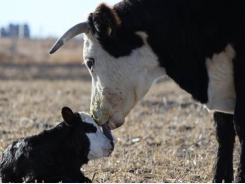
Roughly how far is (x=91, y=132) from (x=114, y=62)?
861 mm

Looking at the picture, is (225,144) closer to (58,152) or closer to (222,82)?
(222,82)

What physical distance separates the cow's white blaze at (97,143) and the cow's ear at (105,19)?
109 cm

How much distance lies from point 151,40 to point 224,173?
1829 mm

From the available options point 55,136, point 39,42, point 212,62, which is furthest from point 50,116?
point 39,42

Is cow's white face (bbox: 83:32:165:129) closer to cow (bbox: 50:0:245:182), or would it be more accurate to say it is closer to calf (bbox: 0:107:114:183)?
cow (bbox: 50:0:245:182)

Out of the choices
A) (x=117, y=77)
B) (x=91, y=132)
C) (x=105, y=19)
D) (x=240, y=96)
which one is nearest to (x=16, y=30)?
(x=91, y=132)

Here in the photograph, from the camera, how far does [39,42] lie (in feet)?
217

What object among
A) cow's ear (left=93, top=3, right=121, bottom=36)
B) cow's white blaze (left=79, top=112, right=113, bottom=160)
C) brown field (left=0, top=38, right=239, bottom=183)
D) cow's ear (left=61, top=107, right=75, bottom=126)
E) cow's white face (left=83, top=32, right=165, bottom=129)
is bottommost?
brown field (left=0, top=38, right=239, bottom=183)

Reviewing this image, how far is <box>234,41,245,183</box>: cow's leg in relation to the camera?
23.7 feet

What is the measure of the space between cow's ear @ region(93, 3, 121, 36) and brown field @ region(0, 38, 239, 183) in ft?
5.62

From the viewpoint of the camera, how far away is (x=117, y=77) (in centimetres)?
800

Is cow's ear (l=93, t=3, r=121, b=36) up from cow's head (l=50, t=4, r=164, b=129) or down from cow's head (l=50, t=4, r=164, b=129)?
up

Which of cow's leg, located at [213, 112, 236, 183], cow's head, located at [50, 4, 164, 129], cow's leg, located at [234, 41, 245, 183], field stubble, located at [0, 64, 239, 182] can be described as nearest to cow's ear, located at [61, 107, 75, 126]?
cow's head, located at [50, 4, 164, 129]

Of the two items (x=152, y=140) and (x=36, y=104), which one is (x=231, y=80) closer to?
(x=152, y=140)
